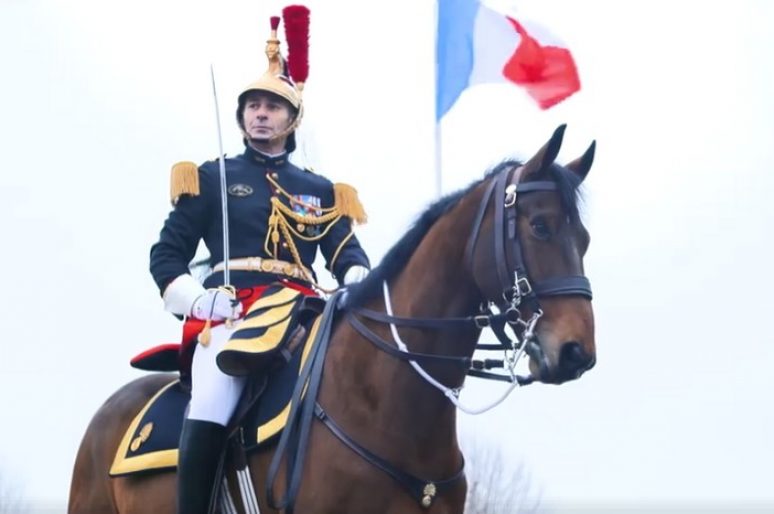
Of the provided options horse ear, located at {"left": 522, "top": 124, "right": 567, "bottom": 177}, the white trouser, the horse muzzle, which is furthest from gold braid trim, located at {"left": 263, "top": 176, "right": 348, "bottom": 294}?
the horse muzzle

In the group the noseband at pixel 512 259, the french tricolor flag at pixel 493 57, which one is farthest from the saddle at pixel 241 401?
the french tricolor flag at pixel 493 57

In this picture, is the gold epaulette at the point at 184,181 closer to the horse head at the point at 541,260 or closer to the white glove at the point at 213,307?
the white glove at the point at 213,307

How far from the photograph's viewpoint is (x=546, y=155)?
22.9 feet

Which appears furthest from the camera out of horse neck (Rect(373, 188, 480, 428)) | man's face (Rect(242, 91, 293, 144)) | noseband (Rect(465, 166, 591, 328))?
man's face (Rect(242, 91, 293, 144))

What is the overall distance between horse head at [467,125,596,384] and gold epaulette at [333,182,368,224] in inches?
78.0

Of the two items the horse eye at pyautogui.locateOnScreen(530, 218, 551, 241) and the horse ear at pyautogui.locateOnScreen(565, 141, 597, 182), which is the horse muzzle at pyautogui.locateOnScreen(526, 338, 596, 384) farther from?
the horse ear at pyautogui.locateOnScreen(565, 141, 597, 182)

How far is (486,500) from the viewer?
4169 centimetres

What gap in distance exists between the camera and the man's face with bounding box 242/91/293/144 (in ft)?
29.0

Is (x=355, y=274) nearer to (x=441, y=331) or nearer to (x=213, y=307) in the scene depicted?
(x=213, y=307)

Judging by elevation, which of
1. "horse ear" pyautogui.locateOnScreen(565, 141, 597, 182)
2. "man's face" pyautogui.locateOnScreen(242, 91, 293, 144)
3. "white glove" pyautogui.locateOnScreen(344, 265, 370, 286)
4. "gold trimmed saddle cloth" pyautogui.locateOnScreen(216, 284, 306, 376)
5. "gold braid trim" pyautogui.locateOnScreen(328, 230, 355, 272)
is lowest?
"gold trimmed saddle cloth" pyautogui.locateOnScreen(216, 284, 306, 376)

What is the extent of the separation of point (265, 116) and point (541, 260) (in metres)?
2.79

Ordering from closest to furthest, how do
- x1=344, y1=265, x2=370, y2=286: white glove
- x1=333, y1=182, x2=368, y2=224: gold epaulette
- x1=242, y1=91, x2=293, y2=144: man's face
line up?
x1=344, y1=265, x2=370, y2=286: white glove < x1=242, y1=91, x2=293, y2=144: man's face < x1=333, y1=182, x2=368, y2=224: gold epaulette

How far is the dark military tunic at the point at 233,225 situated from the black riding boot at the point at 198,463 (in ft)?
3.29

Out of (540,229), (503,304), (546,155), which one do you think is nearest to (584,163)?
(546,155)
